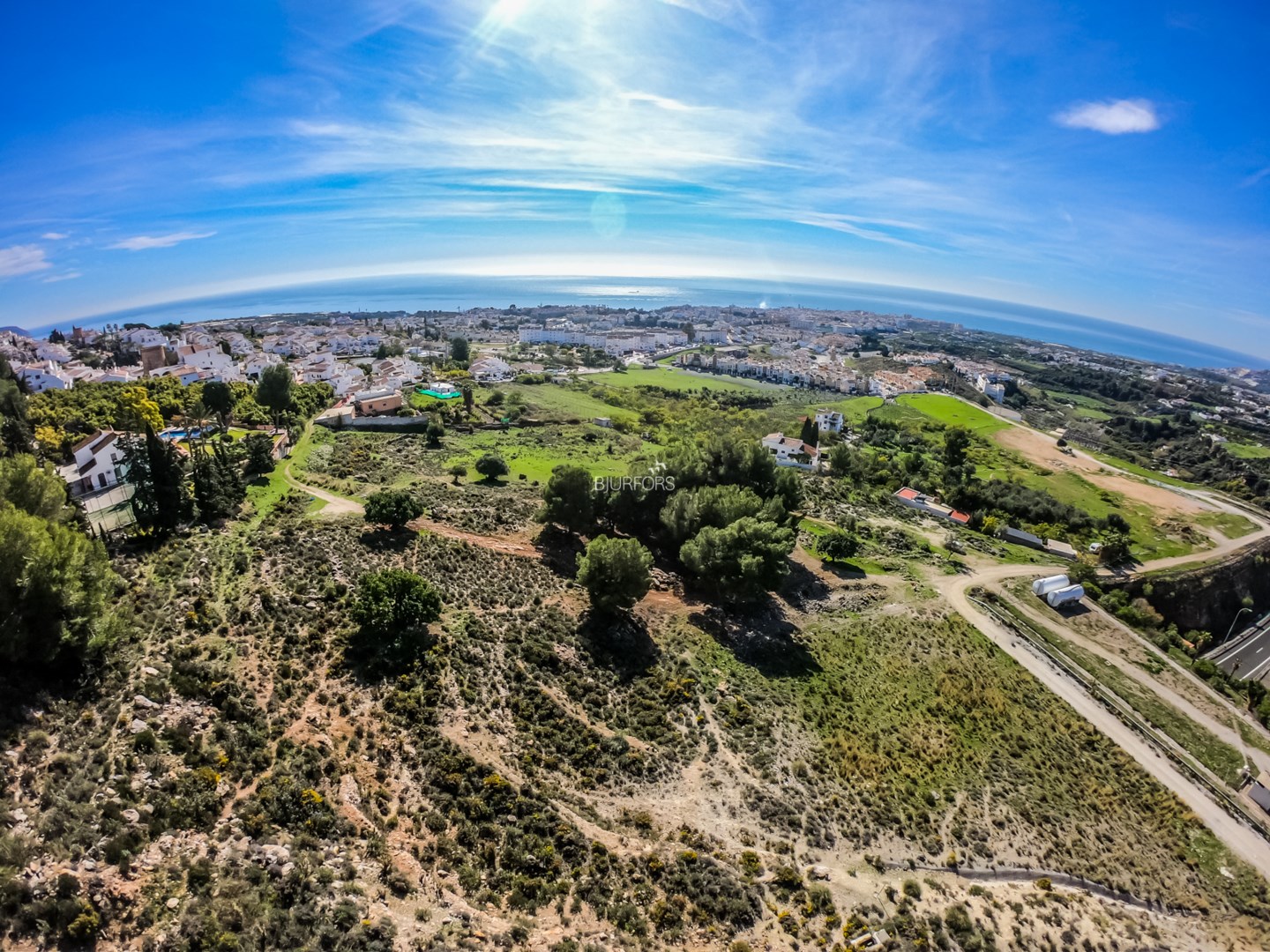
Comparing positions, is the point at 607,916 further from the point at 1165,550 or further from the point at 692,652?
the point at 1165,550

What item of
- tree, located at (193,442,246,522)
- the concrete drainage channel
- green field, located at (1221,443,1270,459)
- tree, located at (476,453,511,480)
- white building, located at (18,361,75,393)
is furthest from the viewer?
green field, located at (1221,443,1270,459)

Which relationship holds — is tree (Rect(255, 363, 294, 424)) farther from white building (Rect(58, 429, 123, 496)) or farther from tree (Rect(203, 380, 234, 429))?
white building (Rect(58, 429, 123, 496))

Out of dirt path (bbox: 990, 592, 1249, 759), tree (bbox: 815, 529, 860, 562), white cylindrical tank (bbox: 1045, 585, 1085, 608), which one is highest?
tree (bbox: 815, 529, 860, 562)

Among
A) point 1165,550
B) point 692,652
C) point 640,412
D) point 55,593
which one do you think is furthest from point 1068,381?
point 55,593

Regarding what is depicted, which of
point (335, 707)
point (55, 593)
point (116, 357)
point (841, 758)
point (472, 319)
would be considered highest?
point (472, 319)

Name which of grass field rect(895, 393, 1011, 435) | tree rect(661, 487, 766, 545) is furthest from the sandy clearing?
tree rect(661, 487, 766, 545)

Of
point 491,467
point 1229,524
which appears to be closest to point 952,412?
point 1229,524
